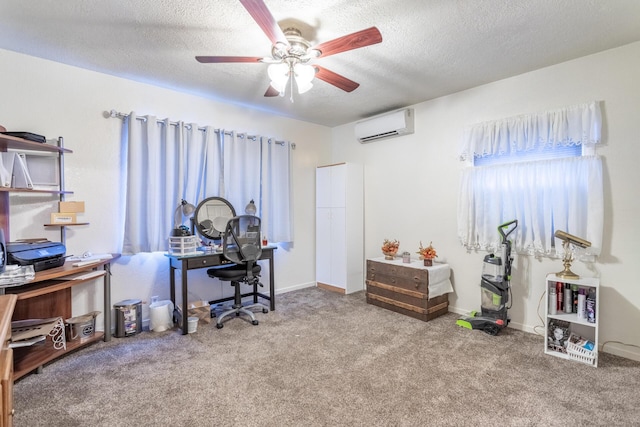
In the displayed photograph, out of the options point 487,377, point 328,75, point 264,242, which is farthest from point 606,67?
point 264,242

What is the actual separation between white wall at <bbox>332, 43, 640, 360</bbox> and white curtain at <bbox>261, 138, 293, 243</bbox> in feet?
3.64

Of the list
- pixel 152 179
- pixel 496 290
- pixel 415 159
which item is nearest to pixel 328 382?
pixel 496 290

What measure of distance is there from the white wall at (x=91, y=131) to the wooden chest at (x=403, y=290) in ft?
5.97

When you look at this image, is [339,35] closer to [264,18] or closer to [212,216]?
[264,18]

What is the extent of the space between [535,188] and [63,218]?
4.19 m

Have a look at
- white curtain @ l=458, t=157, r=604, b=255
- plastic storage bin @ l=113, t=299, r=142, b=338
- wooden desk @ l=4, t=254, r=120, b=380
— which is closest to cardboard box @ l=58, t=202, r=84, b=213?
wooden desk @ l=4, t=254, r=120, b=380

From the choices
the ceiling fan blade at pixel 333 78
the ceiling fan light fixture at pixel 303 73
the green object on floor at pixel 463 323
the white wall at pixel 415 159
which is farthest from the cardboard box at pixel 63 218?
the green object on floor at pixel 463 323

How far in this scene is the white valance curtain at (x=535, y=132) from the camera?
8.52 feet

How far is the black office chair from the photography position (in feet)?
10.4

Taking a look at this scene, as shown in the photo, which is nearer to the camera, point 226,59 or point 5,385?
point 5,385

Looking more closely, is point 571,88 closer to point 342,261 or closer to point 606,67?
point 606,67

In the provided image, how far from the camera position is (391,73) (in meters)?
2.99

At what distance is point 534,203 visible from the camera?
287cm

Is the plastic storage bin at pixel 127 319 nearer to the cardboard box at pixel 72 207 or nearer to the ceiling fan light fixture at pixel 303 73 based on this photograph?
the cardboard box at pixel 72 207
